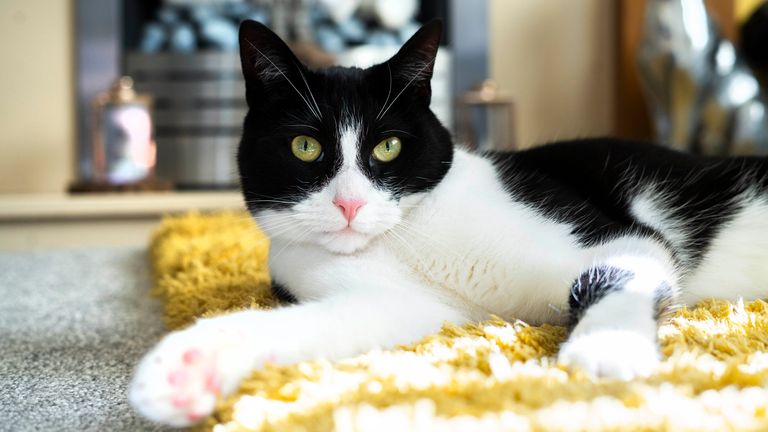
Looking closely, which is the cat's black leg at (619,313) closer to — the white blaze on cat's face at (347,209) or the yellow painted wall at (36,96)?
the white blaze on cat's face at (347,209)

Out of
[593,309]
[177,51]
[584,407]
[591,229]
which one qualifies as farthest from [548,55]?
[584,407]

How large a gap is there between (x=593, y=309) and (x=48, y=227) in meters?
2.34

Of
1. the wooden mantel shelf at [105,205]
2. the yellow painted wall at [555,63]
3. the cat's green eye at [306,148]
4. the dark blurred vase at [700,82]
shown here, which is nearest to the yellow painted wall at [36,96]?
the wooden mantel shelf at [105,205]

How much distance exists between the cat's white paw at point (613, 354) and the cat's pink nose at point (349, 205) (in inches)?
10.7

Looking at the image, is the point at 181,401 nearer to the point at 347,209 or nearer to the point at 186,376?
the point at 186,376

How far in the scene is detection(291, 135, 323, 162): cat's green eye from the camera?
791 mm

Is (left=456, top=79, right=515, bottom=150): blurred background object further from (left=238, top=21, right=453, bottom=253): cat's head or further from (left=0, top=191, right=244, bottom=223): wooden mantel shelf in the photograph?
(left=238, top=21, right=453, bottom=253): cat's head

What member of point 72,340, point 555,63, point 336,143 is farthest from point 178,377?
point 555,63

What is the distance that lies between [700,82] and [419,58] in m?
1.76

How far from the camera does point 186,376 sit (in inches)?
20.0

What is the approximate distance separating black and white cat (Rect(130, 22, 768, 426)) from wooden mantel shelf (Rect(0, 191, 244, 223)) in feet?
5.50

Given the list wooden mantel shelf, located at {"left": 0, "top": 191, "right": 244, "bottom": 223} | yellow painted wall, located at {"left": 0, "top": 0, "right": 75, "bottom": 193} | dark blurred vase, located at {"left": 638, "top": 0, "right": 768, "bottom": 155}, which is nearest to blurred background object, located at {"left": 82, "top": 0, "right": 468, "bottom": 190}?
yellow painted wall, located at {"left": 0, "top": 0, "right": 75, "bottom": 193}

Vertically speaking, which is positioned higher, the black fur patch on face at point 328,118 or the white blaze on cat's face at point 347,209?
the black fur patch on face at point 328,118

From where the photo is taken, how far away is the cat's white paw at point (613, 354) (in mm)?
538
